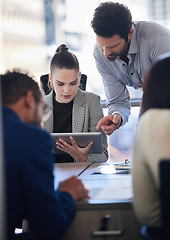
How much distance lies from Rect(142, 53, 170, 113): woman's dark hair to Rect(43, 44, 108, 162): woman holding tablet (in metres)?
1.35

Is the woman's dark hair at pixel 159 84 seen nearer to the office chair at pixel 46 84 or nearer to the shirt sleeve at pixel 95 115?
the shirt sleeve at pixel 95 115

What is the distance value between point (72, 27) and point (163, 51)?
212 centimetres

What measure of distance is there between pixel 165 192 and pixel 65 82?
5.36ft

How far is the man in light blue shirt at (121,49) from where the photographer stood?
2387mm

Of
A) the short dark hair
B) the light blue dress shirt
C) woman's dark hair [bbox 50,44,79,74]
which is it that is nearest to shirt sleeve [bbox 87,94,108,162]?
the light blue dress shirt

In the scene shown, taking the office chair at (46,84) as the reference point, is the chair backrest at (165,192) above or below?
below

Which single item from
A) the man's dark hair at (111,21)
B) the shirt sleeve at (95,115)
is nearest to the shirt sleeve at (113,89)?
the shirt sleeve at (95,115)

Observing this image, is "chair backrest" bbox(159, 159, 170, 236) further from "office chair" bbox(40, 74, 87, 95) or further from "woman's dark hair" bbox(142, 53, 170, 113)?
"office chair" bbox(40, 74, 87, 95)

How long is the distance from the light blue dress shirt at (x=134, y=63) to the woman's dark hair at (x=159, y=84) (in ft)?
4.25

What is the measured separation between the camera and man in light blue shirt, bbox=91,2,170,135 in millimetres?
2387

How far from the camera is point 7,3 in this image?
4.37 metres

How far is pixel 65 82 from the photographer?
264 centimetres

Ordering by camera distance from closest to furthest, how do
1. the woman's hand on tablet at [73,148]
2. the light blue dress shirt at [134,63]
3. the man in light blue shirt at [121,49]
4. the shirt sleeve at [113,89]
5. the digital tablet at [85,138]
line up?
1. the digital tablet at [85,138]
2. the woman's hand on tablet at [73,148]
3. the man in light blue shirt at [121,49]
4. the light blue dress shirt at [134,63]
5. the shirt sleeve at [113,89]

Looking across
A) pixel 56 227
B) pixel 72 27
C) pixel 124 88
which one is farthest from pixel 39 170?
pixel 72 27
